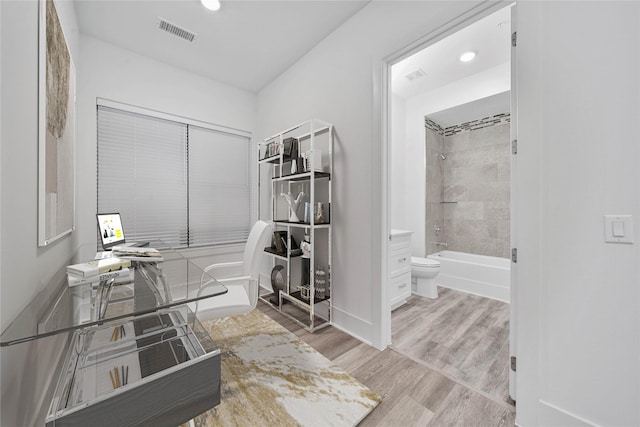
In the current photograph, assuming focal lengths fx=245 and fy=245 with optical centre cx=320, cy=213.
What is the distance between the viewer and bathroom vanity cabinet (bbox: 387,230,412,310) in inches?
105

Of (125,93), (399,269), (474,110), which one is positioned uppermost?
(474,110)

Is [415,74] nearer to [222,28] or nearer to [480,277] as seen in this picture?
[222,28]

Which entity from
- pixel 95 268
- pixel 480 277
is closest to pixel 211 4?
pixel 95 268

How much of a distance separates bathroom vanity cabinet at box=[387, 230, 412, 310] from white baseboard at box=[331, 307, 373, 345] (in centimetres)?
64

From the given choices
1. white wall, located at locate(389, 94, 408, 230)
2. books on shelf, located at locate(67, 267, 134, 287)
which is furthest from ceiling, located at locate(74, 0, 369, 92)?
books on shelf, located at locate(67, 267, 134, 287)

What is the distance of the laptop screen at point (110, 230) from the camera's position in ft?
6.79

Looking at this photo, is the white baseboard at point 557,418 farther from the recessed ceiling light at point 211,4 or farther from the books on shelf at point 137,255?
the recessed ceiling light at point 211,4

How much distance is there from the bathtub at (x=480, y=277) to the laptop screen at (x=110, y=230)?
3881 mm

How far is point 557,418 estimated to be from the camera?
1.19m

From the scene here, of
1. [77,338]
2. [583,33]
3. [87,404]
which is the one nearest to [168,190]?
[77,338]

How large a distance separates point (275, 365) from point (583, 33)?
2.52 metres

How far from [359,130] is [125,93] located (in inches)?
102

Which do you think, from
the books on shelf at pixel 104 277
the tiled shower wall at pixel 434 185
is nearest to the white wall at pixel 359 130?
the books on shelf at pixel 104 277

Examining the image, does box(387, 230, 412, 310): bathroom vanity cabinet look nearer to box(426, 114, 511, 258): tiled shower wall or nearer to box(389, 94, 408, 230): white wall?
box(389, 94, 408, 230): white wall
